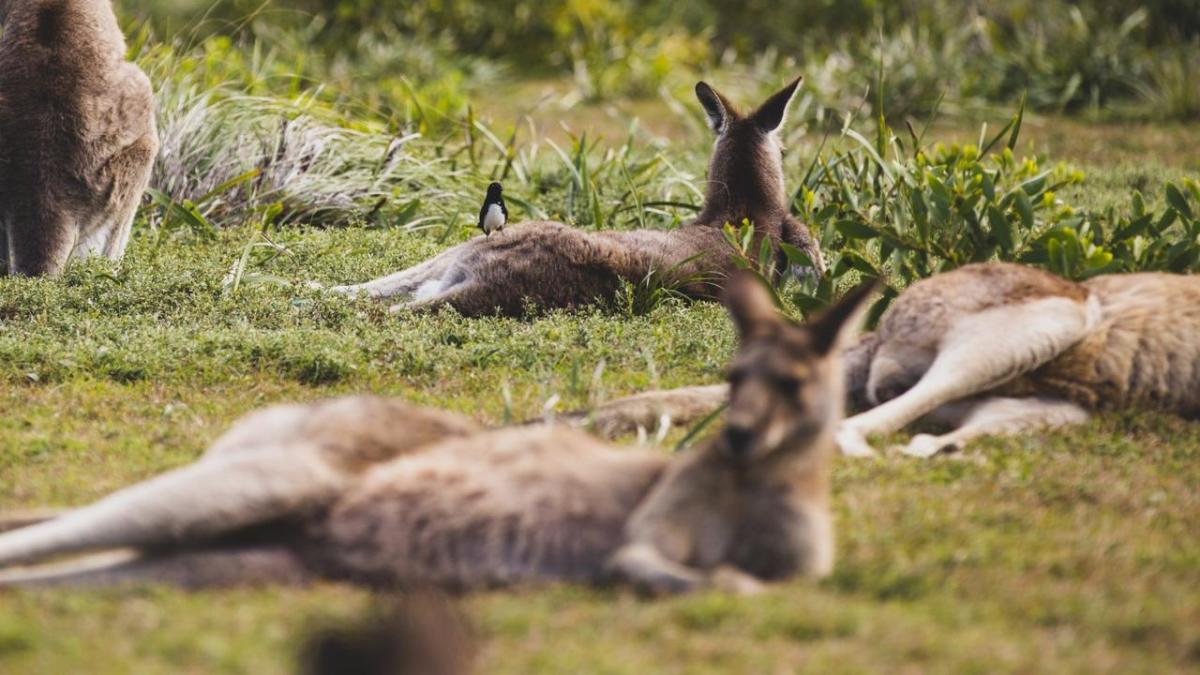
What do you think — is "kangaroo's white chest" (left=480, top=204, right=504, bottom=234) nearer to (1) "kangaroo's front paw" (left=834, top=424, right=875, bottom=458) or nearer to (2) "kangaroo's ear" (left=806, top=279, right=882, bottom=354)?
(1) "kangaroo's front paw" (left=834, top=424, right=875, bottom=458)

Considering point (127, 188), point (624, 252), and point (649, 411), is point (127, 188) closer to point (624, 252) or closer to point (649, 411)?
point (624, 252)

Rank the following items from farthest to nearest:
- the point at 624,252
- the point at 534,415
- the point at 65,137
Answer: the point at 65,137 < the point at 624,252 < the point at 534,415

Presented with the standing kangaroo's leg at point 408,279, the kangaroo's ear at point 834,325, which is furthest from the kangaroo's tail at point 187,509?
the standing kangaroo's leg at point 408,279

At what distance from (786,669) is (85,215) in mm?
5886

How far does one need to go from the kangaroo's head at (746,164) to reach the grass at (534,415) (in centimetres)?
76

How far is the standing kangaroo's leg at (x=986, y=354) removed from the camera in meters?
5.84

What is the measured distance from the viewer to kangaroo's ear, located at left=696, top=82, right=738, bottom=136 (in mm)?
8414

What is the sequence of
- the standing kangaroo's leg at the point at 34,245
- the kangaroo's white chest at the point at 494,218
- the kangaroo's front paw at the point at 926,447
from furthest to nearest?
1. the kangaroo's white chest at the point at 494,218
2. the standing kangaroo's leg at the point at 34,245
3. the kangaroo's front paw at the point at 926,447

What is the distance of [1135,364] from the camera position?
6.12 meters

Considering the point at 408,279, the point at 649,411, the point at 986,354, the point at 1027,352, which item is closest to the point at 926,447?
the point at 986,354

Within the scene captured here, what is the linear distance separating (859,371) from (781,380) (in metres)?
2.41

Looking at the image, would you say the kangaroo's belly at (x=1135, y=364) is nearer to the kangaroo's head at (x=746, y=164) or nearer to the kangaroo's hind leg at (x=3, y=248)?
the kangaroo's head at (x=746, y=164)

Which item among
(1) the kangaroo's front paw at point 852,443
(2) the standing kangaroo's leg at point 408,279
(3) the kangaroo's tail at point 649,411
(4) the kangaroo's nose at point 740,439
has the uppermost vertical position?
(4) the kangaroo's nose at point 740,439

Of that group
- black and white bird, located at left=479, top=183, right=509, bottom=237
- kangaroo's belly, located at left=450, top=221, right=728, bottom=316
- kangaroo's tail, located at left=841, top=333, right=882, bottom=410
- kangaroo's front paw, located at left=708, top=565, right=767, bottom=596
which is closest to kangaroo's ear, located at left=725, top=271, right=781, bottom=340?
kangaroo's front paw, located at left=708, top=565, right=767, bottom=596
